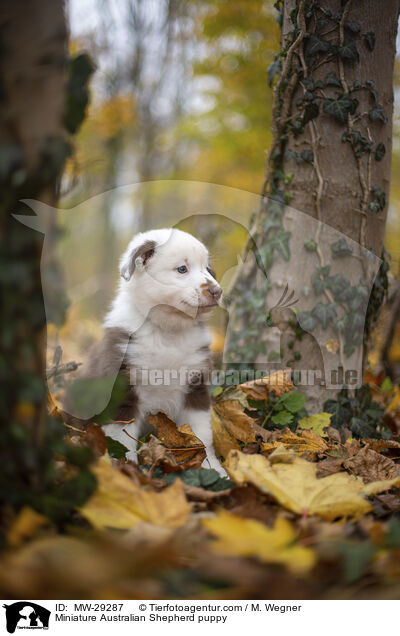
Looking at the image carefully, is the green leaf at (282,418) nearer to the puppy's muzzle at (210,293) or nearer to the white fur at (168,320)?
the white fur at (168,320)

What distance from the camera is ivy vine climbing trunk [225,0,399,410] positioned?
277cm

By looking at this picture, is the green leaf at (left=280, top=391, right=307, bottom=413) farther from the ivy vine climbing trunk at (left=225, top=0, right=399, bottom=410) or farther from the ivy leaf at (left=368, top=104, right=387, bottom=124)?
the ivy leaf at (left=368, top=104, right=387, bottom=124)

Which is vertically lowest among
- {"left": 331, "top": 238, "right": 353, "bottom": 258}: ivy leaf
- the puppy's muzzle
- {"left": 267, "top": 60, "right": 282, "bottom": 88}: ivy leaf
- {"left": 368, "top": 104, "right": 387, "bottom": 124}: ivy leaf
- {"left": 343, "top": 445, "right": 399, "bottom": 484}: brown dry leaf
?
{"left": 343, "top": 445, "right": 399, "bottom": 484}: brown dry leaf

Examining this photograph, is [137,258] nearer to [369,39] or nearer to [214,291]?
[214,291]

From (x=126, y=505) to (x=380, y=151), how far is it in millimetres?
2535

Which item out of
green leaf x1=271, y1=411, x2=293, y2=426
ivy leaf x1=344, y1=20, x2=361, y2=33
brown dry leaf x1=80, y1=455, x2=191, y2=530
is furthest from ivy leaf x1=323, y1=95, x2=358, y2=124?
brown dry leaf x1=80, y1=455, x2=191, y2=530

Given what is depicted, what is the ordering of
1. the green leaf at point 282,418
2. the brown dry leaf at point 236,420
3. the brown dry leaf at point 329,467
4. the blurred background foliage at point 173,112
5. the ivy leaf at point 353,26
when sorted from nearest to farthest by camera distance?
the brown dry leaf at point 329,467, the brown dry leaf at point 236,420, the green leaf at point 282,418, the ivy leaf at point 353,26, the blurred background foliage at point 173,112

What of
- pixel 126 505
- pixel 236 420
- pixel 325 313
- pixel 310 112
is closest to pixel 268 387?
pixel 236 420

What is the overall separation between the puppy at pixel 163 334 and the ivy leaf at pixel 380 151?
1.22 m

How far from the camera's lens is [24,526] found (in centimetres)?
110

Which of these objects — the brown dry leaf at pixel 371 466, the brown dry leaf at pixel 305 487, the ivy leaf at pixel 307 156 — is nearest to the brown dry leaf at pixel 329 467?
the brown dry leaf at pixel 371 466

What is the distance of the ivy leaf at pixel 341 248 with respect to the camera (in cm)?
287

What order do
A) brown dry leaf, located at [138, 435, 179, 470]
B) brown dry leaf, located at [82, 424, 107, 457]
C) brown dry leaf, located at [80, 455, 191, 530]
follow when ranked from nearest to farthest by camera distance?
brown dry leaf, located at [80, 455, 191, 530], brown dry leaf, located at [82, 424, 107, 457], brown dry leaf, located at [138, 435, 179, 470]
